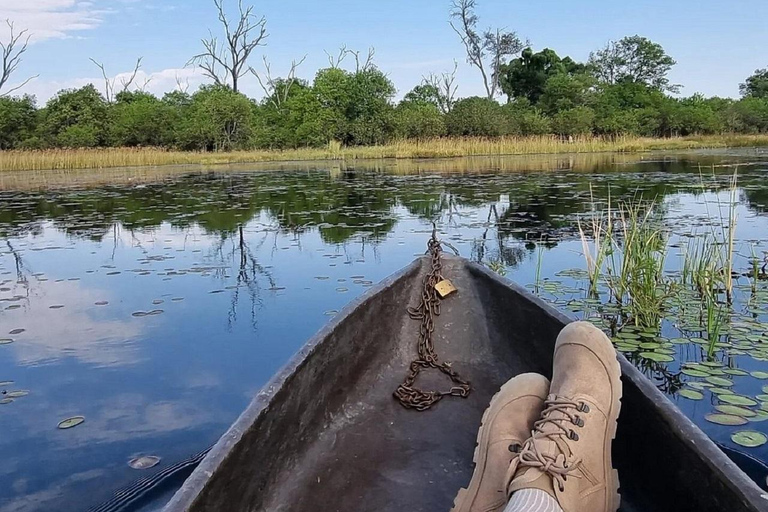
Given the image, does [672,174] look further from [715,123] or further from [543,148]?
[715,123]

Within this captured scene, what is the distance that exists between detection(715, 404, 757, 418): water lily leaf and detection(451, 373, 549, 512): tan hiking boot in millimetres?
1094

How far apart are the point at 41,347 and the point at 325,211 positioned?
5273 millimetres

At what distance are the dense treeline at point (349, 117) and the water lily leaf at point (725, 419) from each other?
952 inches

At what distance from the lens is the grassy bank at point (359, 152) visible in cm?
2170

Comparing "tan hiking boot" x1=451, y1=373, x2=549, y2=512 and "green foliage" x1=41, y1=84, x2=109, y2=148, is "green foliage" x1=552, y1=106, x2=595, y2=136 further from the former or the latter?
"tan hiking boot" x1=451, y1=373, x2=549, y2=512

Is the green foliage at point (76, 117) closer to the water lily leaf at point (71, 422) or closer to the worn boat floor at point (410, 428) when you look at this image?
the water lily leaf at point (71, 422)

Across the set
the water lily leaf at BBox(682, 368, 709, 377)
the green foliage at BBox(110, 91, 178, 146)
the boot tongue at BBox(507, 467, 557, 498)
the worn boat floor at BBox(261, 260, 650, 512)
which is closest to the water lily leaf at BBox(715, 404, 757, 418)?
the water lily leaf at BBox(682, 368, 709, 377)

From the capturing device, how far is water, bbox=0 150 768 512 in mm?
2279

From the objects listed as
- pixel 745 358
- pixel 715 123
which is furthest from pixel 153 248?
pixel 715 123

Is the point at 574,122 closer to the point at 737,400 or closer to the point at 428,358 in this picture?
the point at 737,400

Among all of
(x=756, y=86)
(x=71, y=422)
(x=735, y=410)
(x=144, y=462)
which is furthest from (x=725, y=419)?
(x=756, y=86)

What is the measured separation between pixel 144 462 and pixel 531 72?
36800mm

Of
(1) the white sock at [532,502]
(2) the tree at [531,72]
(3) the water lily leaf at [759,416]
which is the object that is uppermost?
(2) the tree at [531,72]

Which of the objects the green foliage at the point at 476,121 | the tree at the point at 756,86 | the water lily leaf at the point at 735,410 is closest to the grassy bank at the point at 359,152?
the green foliage at the point at 476,121
